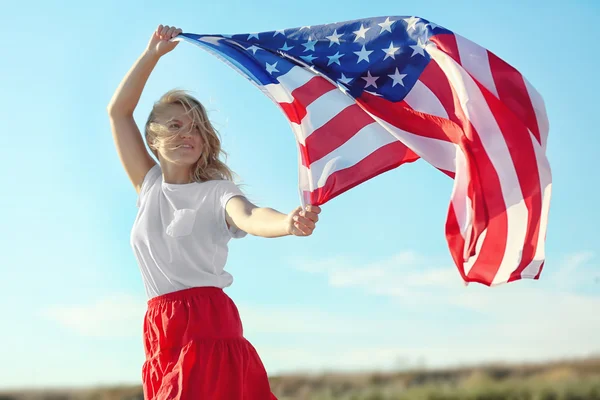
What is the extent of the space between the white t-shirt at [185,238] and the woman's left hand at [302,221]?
52 cm

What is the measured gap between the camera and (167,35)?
380 cm

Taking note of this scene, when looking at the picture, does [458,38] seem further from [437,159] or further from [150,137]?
[150,137]

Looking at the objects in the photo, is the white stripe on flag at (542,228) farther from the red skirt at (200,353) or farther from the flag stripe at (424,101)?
the red skirt at (200,353)

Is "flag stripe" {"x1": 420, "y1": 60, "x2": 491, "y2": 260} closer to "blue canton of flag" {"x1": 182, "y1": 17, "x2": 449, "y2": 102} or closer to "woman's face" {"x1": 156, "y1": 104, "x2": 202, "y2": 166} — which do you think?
"blue canton of flag" {"x1": 182, "y1": 17, "x2": 449, "y2": 102}

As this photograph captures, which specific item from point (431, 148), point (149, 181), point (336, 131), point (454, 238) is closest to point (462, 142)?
point (431, 148)

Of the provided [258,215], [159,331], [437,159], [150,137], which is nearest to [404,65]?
[437,159]

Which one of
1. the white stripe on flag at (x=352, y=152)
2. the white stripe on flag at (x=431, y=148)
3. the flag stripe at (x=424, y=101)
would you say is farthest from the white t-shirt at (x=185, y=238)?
the flag stripe at (x=424, y=101)

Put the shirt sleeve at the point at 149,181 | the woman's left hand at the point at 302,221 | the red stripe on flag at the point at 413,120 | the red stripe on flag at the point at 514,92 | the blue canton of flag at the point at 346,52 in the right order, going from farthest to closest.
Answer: the shirt sleeve at the point at 149,181, the blue canton of flag at the point at 346,52, the red stripe on flag at the point at 413,120, the red stripe on flag at the point at 514,92, the woman's left hand at the point at 302,221

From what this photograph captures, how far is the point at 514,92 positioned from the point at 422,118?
422 millimetres

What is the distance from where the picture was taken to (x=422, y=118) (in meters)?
3.50

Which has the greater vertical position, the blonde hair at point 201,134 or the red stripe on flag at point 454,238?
the blonde hair at point 201,134

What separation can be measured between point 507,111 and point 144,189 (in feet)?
5.73

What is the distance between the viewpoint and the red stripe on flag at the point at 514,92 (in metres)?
3.31

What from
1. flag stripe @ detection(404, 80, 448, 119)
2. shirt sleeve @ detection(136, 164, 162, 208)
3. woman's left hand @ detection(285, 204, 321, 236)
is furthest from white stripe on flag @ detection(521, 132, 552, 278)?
shirt sleeve @ detection(136, 164, 162, 208)
